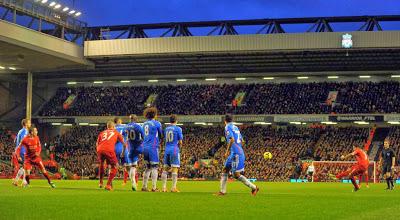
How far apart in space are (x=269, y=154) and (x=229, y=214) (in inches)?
1601

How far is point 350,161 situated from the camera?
154 ft

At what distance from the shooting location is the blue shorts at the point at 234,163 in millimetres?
16859

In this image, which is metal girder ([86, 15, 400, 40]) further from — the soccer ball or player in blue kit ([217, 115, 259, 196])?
player in blue kit ([217, 115, 259, 196])

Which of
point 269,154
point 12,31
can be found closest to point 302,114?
point 269,154

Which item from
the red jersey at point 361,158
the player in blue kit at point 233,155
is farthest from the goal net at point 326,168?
the player in blue kit at point 233,155

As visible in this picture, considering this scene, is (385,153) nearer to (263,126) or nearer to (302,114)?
(302,114)

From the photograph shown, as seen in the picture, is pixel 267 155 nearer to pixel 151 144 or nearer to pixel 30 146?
pixel 30 146

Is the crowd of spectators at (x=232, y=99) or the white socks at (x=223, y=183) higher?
the crowd of spectators at (x=232, y=99)

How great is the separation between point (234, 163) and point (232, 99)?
133 ft

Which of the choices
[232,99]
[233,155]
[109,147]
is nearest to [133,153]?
[109,147]

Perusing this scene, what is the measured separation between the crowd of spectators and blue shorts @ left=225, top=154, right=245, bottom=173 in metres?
37.2

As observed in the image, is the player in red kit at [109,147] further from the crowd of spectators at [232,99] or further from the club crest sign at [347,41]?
the crowd of spectators at [232,99]

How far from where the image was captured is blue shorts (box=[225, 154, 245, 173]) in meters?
16.9

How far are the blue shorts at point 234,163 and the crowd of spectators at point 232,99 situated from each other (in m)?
37.2
